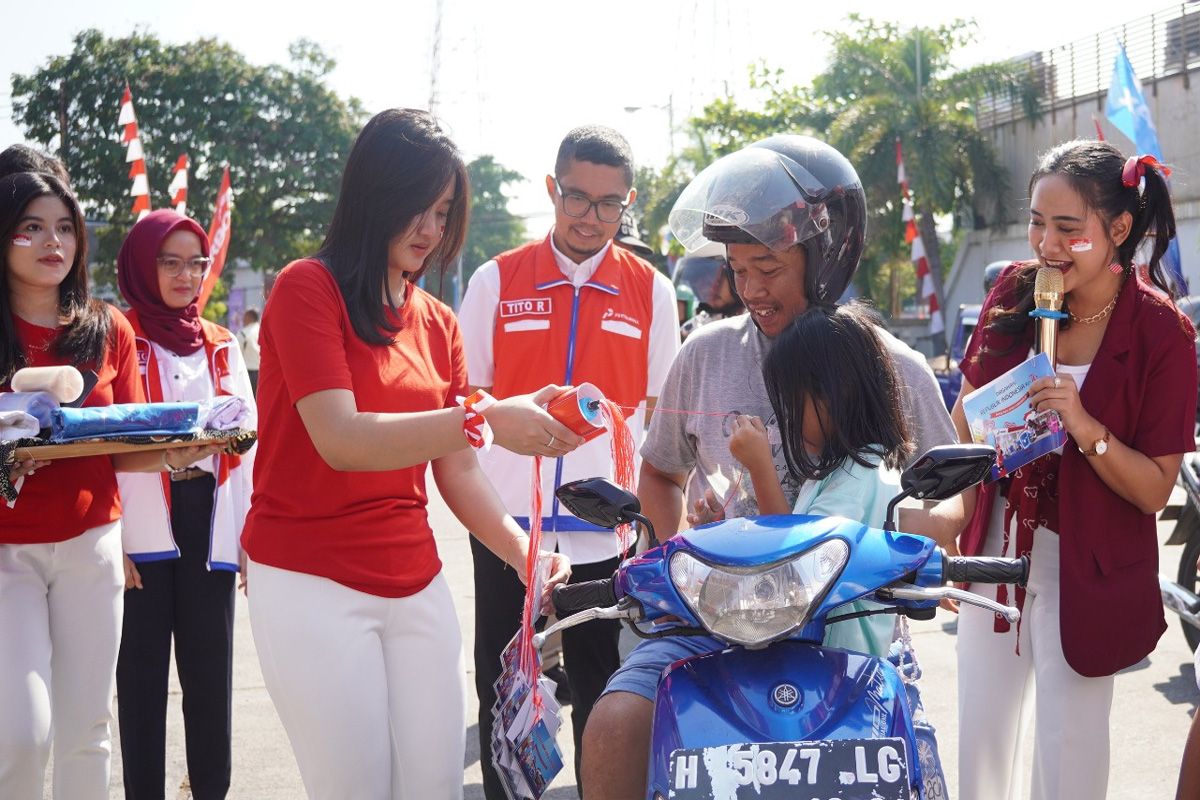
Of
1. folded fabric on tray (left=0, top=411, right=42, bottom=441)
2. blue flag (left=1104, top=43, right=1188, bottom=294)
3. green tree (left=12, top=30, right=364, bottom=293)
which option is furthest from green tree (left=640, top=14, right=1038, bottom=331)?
folded fabric on tray (left=0, top=411, right=42, bottom=441)

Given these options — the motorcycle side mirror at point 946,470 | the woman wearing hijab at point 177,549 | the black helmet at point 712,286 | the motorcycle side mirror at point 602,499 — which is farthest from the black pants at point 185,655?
the motorcycle side mirror at point 946,470

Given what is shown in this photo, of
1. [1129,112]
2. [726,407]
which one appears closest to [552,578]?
[726,407]

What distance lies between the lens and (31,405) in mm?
3488

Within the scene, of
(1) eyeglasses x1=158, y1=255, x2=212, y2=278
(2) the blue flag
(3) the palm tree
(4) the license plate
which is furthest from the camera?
(3) the palm tree

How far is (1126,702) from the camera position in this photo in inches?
229

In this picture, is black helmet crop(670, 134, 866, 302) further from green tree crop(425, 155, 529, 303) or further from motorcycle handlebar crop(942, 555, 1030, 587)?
green tree crop(425, 155, 529, 303)

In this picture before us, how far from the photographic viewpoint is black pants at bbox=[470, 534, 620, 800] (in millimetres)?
4281

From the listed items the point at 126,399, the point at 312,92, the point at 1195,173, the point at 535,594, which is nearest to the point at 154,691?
the point at 126,399

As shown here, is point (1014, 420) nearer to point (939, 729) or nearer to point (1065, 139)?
point (939, 729)

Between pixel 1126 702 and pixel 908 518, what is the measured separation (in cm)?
347

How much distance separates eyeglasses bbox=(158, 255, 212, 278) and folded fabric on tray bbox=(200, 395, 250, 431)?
3.90 ft

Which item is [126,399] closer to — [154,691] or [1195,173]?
[154,691]

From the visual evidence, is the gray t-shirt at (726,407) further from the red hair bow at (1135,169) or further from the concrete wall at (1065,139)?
the concrete wall at (1065,139)

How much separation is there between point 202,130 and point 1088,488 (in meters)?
37.7
